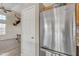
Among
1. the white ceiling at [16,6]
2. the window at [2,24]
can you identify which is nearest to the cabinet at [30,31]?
the white ceiling at [16,6]

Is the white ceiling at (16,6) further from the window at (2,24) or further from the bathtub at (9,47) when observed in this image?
the bathtub at (9,47)

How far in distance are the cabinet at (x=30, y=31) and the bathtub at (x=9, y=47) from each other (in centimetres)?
7

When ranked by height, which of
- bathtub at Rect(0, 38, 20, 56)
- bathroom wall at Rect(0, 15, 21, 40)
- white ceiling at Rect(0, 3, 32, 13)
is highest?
A: white ceiling at Rect(0, 3, 32, 13)

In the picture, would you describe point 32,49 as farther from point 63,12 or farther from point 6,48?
point 63,12

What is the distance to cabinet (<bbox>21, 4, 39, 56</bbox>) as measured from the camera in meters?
A: 1.52

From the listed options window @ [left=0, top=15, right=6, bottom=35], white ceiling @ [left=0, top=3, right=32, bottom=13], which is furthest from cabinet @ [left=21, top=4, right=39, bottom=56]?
window @ [left=0, top=15, right=6, bottom=35]

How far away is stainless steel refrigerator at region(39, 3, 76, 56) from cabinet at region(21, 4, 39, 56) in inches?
2.5

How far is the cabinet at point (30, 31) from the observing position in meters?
1.52

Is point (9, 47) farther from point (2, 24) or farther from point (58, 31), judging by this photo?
point (58, 31)

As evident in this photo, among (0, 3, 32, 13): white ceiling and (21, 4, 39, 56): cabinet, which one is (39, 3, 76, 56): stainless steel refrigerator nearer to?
(21, 4, 39, 56): cabinet

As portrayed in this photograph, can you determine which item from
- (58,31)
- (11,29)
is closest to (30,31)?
(11,29)

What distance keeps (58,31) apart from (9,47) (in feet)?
2.02

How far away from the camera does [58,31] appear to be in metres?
1.51

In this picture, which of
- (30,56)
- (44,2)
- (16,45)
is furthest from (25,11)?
(30,56)
